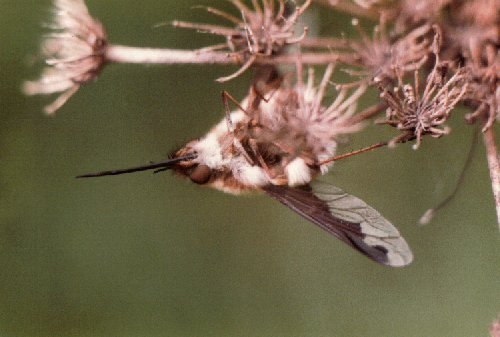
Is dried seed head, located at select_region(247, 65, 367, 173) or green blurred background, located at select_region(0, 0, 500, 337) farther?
green blurred background, located at select_region(0, 0, 500, 337)

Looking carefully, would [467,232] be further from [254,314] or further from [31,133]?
[31,133]

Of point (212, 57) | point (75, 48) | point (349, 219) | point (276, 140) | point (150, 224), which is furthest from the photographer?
point (150, 224)

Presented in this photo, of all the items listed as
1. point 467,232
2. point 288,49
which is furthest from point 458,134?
point 288,49

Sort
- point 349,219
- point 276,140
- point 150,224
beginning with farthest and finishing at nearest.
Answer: point 150,224 < point 349,219 < point 276,140

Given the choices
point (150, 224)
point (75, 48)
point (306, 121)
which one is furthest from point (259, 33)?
point (150, 224)

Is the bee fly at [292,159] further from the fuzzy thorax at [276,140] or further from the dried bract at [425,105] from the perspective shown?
the dried bract at [425,105]

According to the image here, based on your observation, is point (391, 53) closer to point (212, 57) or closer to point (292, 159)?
point (292, 159)

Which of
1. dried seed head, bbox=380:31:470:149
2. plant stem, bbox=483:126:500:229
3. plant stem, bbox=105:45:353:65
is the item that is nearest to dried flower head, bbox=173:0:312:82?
plant stem, bbox=105:45:353:65

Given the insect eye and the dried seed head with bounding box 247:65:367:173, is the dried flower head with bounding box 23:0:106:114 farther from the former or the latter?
the dried seed head with bounding box 247:65:367:173
